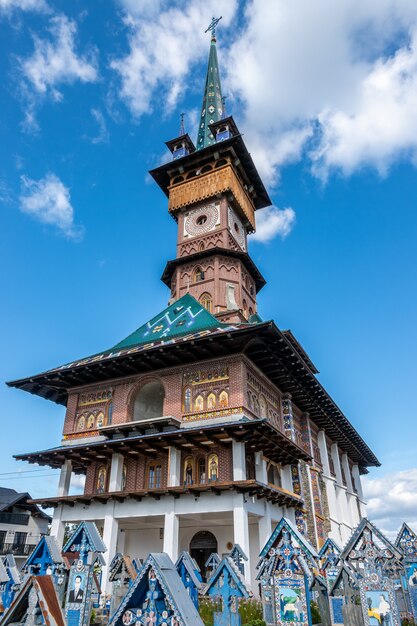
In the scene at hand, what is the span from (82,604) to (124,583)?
5.98m

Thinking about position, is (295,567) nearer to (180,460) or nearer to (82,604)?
(82,604)

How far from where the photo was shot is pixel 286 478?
23641 mm

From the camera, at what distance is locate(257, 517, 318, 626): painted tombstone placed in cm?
820

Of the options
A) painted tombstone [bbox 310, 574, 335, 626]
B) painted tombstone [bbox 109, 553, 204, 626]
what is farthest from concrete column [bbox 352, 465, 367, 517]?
painted tombstone [bbox 109, 553, 204, 626]

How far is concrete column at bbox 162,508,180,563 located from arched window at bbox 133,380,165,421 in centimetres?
568

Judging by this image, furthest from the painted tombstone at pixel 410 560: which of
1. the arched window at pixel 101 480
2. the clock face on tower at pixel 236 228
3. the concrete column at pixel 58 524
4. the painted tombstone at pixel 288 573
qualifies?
the clock face on tower at pixel 236 228

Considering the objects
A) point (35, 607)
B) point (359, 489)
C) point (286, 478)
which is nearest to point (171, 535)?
point (286, 478)

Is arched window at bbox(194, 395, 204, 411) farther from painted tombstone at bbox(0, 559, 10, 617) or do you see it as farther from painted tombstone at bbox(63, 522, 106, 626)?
painted tombstone at bbox(0, 559, 10, 617)

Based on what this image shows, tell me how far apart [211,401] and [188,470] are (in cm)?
308

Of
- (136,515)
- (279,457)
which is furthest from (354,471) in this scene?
(136,515)

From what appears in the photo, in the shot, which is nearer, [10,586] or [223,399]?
[10,586]

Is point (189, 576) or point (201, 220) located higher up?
point (201, 220)

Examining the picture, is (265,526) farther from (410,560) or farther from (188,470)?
(410,560)

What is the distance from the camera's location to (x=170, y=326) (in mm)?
24969
